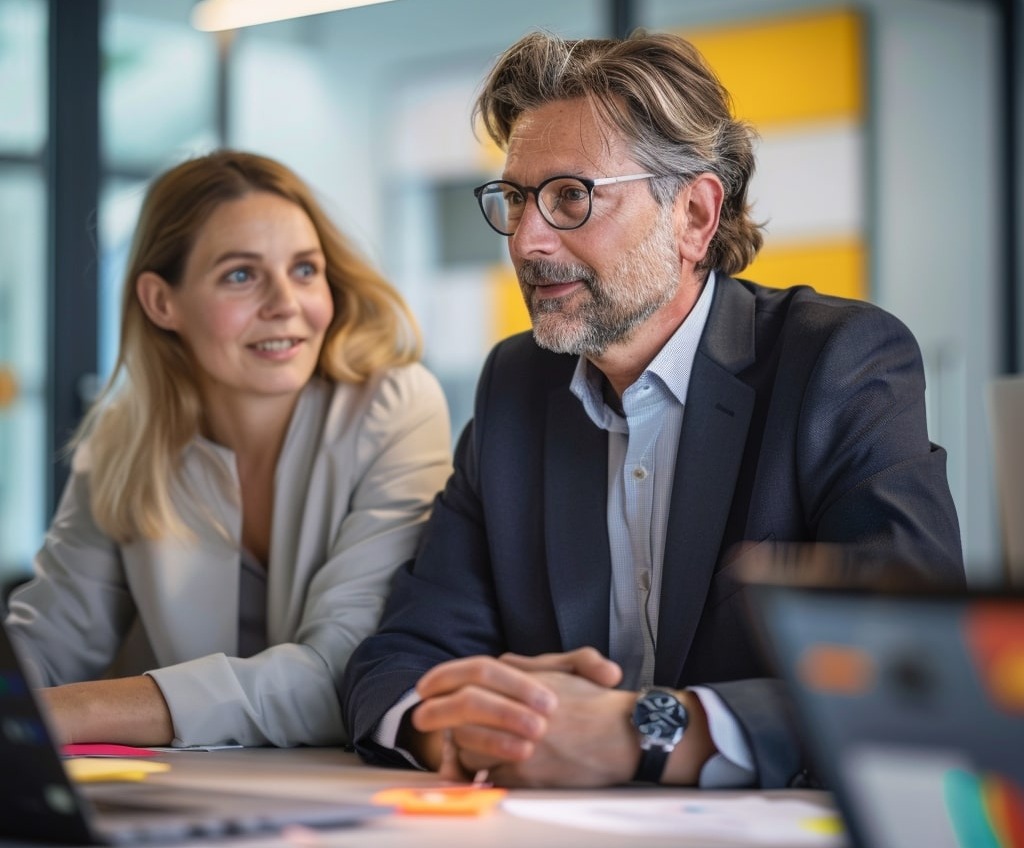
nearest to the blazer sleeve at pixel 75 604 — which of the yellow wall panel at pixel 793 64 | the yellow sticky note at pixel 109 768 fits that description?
the yellow sticky note at pixel 109 768

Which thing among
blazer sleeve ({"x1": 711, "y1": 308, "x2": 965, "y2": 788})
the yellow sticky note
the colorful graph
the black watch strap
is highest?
blazer sleeve ({"x1": 711, "y1": 308, "x2": 965, "y2": 788})

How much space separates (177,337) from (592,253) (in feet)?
3.16

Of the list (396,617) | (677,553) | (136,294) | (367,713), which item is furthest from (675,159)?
(136,294)

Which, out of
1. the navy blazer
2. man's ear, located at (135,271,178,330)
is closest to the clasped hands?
the navy blazer

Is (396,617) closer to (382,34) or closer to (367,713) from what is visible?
(367,713)

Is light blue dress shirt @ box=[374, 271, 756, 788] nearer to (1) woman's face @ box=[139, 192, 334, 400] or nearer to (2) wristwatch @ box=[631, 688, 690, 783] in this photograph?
(2) wristwatch @ box=[631, 688, 690, 783]

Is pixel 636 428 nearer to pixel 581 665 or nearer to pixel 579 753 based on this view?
pixel 581 665

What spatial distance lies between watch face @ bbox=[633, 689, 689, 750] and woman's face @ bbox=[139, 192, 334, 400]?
1145mm

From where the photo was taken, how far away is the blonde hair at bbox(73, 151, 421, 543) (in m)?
2.46

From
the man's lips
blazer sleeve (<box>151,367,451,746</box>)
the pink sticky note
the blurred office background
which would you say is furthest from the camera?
the blurred office background

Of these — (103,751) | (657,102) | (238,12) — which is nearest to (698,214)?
(657,102)

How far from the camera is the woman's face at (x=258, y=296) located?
2.43 meters

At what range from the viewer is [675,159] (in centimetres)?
207

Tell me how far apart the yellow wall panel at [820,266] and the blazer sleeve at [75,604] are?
13.2ft
